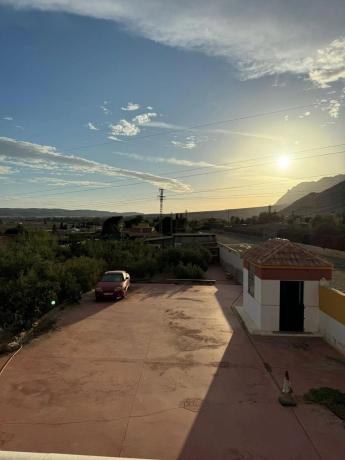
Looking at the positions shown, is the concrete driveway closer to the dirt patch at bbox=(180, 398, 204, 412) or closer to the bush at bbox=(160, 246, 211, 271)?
the dirt patch at bbox=(180, 398, 204, 412)

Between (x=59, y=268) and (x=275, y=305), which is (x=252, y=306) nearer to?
(x=275, y=305)

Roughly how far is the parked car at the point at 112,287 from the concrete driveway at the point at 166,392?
3.93 metres

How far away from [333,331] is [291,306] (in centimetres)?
182

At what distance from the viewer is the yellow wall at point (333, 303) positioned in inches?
469

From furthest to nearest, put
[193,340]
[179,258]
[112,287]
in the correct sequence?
[179,258]
[112,287]
[193,340]

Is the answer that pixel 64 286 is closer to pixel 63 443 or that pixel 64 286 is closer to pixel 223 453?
pixel 63 443

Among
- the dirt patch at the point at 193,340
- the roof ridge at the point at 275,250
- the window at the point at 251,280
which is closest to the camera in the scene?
the dirt patch at the point at 193,340

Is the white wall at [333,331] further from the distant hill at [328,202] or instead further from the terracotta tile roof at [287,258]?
the distant hill at [328,202]

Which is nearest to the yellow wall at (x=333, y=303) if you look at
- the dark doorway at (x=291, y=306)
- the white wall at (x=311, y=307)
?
the white wall at (x=311, y=307)

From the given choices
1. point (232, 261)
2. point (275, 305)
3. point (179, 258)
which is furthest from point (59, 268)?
point (232, 261)

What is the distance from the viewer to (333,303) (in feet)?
41.2

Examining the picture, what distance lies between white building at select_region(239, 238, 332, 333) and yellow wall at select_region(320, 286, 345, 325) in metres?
0.45

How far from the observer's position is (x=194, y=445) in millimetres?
7000

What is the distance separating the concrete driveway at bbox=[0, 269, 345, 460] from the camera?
7051 mm
